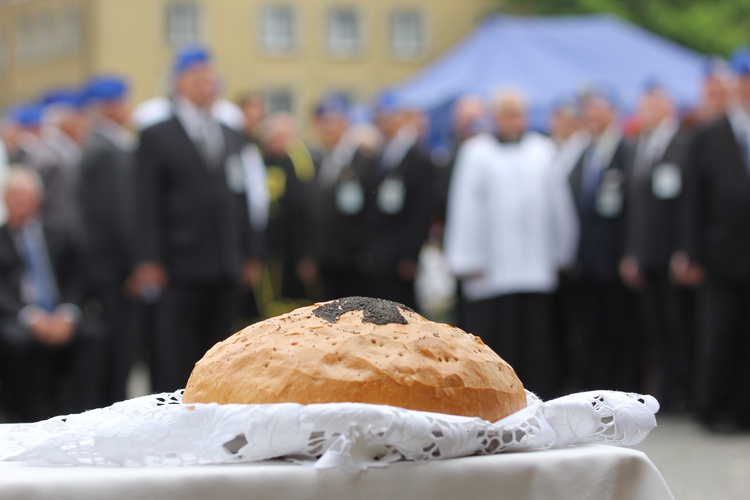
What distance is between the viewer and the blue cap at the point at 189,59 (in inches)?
303

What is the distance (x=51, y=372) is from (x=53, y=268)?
2.23 feet

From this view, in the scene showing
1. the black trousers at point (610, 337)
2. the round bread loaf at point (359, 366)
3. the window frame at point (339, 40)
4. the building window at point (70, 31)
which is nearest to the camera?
the round bread loaf at point (359, 366)

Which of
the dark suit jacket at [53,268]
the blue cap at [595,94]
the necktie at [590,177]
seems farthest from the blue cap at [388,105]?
the dark suit jacket at [53,268]

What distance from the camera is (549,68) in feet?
69.4

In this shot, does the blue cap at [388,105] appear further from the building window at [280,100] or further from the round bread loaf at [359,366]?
the building window at [280,100]

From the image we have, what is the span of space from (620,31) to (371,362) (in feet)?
76.2

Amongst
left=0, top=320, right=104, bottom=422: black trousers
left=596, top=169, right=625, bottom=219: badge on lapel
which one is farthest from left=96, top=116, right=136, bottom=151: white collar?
left=596, top=169, right=625, bottom=219: badge on lapel

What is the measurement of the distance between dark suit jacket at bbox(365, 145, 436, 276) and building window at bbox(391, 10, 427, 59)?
4206 cm

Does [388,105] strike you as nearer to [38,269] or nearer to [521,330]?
[521,330]

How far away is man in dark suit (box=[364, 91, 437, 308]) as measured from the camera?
10.7 metres

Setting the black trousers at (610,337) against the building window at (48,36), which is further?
the building window at (48,36)

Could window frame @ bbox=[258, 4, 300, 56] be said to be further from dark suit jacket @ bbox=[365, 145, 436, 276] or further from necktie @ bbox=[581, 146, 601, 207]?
necktie @ bbox=[581, 146, 601, 207]

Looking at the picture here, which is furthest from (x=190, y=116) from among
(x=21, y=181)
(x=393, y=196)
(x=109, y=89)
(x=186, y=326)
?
(x=393, y=196)

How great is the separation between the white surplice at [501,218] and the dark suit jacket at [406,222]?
141 centimetres
